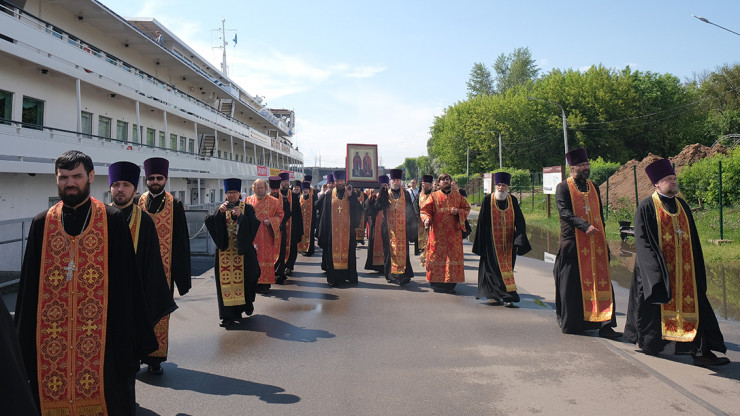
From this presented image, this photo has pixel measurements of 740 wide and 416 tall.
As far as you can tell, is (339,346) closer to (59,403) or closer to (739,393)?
(59,403)

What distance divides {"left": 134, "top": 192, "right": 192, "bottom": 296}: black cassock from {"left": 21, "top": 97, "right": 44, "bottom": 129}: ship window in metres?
11.6

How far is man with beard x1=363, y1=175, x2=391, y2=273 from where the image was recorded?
10477mm

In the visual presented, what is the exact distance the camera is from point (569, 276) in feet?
19.9

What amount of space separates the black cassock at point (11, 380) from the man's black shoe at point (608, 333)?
574cm

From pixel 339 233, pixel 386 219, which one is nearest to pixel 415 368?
pixel 339 233

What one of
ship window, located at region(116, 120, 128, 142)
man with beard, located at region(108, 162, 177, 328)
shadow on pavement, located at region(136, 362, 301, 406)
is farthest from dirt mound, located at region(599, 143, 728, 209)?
man with beard, located at region(108, 162, 177, 328)

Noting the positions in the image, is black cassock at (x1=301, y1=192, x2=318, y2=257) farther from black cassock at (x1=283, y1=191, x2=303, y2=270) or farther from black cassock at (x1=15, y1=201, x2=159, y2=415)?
black cassock at (x1=15, y1=201, x2=159, y2=415)

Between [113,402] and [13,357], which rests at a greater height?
[13,357]

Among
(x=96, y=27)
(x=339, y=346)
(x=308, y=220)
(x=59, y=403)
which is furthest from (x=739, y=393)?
(x=96, y=27)

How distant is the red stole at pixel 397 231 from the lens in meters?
9.77

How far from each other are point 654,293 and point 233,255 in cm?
503

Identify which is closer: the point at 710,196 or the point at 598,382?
the point at 598,382

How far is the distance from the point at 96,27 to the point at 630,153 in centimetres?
4833

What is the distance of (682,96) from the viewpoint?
169ft
